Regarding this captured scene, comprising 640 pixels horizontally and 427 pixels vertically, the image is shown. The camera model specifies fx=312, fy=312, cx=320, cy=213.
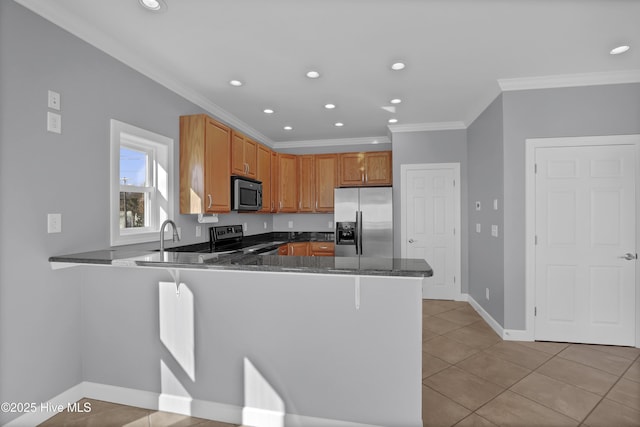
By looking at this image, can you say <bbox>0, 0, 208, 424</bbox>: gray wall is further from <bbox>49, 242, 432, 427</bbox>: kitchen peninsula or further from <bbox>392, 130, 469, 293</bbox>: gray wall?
<bbox>392, 130, 469, 293</bbox>: gray wall

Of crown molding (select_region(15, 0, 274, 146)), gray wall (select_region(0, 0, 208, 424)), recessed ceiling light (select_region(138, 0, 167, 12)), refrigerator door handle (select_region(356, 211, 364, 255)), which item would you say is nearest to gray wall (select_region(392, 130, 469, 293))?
refrigerator door handle (select_region(356, 211, 364, 255))

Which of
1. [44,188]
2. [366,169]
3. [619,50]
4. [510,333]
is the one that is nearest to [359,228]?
[366,169]

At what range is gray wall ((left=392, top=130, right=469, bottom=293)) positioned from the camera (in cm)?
457

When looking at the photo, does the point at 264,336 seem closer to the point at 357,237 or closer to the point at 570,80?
the point at 357,237

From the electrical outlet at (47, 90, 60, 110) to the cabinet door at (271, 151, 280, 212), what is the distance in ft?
10.2

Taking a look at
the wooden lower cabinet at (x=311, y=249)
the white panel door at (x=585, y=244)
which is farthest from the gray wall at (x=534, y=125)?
the wooden lower cabinet at (x=311, y=249)

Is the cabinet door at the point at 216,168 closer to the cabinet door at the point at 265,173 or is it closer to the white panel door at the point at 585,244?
the cabinet door at the point at 265,173

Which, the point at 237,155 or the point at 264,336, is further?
the point at 237,155

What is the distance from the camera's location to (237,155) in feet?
12.5

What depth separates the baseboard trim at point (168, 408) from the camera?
70.7 inches

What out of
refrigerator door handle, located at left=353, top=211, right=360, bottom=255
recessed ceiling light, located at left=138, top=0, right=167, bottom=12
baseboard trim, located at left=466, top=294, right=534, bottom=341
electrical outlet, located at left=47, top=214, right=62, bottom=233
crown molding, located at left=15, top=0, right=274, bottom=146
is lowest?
baseboard trim, located at left=466, top=294, right=534, bottom=341

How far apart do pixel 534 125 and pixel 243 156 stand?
10.7 ft

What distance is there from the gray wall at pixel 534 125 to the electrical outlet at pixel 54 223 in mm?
3820

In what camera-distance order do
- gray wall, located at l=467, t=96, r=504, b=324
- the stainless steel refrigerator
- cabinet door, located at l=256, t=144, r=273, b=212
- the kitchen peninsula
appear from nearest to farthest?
the kitchen peninsula < gray wall, located at l=467, t=96, r=504, b=324 < cabinet door, located at l=256, t=144, r=273, b=212 < the stainless steel refrigerator
